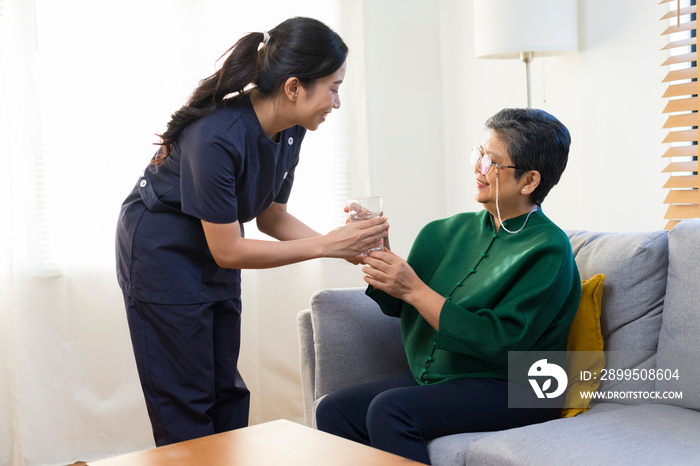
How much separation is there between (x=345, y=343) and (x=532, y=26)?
1.34m

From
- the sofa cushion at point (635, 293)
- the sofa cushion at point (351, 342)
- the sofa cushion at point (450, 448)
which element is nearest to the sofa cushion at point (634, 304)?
the sofa cushion at point (635, 293)

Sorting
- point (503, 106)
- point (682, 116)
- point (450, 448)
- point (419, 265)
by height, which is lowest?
point (450, 448)

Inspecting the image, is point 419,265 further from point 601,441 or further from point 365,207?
point 601,441

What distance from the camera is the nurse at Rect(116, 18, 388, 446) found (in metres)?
1.66

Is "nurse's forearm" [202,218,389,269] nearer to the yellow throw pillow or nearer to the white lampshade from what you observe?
the yellow throw pillow

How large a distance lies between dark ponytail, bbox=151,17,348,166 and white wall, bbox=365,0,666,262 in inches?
52.0

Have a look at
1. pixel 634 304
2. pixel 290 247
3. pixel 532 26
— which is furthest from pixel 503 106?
pixel 290 247

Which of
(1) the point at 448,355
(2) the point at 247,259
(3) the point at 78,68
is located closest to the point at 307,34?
(2) the point at 247,259

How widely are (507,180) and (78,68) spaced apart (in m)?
1.76

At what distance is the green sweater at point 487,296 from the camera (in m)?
1.64

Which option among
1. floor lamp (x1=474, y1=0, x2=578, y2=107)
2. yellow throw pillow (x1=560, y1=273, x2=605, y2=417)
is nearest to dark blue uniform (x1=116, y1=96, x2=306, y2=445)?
yellow throw pillow (x1=560, y1=273, x2=605, y2=417)

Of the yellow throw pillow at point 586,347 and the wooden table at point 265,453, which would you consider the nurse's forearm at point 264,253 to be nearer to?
the wooden table at point 265,453

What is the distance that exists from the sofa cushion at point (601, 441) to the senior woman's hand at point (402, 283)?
31 cm

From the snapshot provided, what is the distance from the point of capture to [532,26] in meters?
2.57
